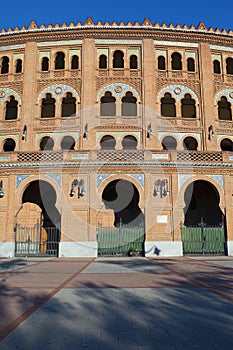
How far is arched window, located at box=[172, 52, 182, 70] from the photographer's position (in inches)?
904

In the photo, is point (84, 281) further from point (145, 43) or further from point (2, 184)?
point (145, 43)

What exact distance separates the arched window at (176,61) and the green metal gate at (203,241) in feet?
40.8

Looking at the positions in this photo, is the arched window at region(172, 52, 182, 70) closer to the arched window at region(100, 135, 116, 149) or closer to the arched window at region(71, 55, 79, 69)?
the arched window at region(71, 55, 79, 69)

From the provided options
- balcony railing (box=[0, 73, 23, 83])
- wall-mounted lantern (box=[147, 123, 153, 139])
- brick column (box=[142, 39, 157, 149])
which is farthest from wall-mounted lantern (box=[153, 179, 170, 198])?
balcony railing (box=[0, 73, 23, 83])

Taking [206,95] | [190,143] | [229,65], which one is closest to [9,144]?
[190,143]

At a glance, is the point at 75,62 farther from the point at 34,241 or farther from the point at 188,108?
the point at 34,241

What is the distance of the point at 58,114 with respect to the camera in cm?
2150

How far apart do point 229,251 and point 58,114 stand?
45.5 ft

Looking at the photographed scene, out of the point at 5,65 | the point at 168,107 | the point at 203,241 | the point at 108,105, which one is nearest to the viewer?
the point at 203,241

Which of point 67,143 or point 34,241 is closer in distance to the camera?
point 34,241

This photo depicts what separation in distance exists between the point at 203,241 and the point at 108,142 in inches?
350

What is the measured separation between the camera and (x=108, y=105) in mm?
21672

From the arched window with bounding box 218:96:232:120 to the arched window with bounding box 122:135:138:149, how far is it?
22.6 feet

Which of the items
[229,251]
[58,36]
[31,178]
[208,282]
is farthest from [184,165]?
[58,36]
